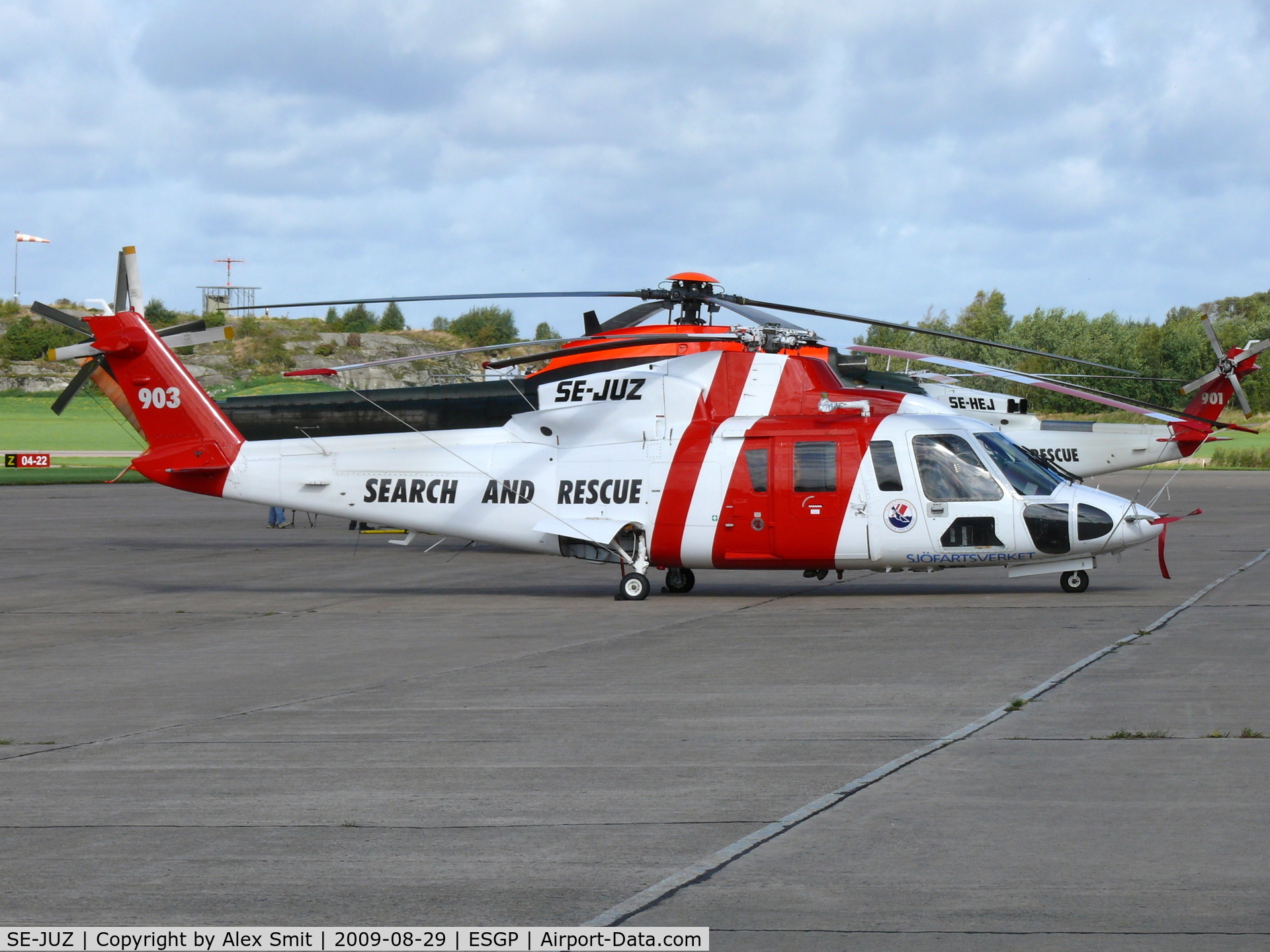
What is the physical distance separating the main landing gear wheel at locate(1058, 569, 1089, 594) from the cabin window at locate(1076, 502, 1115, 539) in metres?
0.74

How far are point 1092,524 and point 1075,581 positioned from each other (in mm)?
1060

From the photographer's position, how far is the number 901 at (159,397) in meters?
20.1

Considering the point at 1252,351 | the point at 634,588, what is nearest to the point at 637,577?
the point at 634,588

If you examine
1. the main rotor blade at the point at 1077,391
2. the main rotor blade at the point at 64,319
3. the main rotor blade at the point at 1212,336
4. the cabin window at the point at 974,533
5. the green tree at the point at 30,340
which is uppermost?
the green tree at the point at 30,340

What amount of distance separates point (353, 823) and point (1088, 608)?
36.1 ft

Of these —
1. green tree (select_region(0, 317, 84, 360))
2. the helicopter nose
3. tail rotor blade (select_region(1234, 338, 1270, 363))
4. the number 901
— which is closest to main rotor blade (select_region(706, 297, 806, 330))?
the helicopter nose

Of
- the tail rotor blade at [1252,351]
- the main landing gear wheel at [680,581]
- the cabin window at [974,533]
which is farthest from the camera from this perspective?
the tail rotor blade at [1252,351]

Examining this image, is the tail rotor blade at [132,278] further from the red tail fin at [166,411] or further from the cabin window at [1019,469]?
the cabin window at [1019,469]

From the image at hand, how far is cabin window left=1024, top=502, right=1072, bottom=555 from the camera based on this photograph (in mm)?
16734

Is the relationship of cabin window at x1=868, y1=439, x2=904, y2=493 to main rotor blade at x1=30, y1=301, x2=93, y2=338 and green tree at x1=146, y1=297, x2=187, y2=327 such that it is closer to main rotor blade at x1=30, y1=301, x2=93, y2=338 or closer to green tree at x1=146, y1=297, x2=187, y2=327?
main rotor blade at x1=30, y1=301, x2=93, y2=338

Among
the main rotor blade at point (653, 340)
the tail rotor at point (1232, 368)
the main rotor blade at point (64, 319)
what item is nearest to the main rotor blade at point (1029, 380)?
the main rotor blade at point (653, 340)

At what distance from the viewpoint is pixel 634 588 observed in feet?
58.3

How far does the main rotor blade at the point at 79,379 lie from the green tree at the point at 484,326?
82.1 metres

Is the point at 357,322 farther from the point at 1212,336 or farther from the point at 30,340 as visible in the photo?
the point at 1212,336
